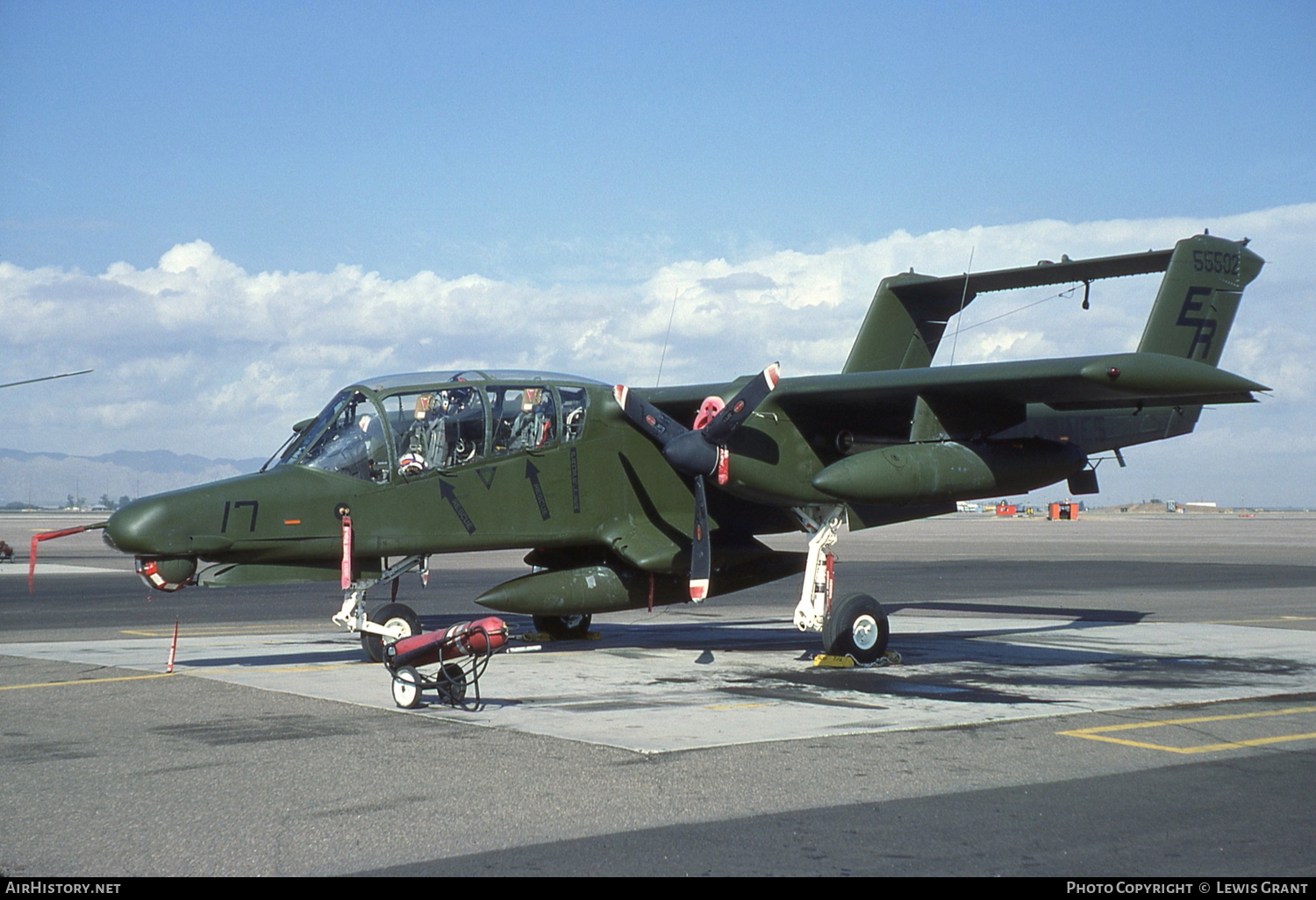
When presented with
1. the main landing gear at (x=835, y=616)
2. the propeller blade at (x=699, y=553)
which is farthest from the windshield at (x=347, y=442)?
the main landing gear at (x=835, y=616)

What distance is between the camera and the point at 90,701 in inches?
458

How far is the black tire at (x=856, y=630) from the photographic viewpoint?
1473cm

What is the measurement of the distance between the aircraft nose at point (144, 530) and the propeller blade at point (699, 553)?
589 centimetres

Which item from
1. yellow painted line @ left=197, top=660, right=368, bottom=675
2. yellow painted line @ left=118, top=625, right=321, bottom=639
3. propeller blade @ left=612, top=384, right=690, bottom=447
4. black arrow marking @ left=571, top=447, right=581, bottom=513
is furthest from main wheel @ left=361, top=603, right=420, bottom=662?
yellow painted line @ left=118, top=625, right=321, bottom=639

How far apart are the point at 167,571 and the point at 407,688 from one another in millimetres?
3555

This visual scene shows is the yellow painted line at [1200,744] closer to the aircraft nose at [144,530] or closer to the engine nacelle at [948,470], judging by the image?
the engine nacelle at [948,470]

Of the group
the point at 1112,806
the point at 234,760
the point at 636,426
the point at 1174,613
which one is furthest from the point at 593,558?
the point at 1174,613

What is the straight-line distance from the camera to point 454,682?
36.9ft

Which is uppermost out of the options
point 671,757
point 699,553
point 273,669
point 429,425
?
point 429,425

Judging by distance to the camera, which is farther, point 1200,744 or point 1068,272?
point 1068,272

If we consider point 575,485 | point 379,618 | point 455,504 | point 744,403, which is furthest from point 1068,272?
point 379,618

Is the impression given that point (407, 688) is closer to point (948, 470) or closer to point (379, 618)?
point (379, 618)

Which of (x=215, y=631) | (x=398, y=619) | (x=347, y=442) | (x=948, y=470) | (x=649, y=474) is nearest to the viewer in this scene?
(x=347, y=442)

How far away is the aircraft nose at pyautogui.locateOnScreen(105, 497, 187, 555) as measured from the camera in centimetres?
1201
